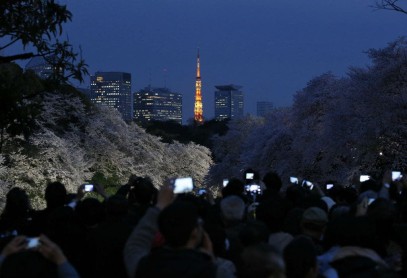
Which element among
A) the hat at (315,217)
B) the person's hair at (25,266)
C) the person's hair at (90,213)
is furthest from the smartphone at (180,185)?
the person's hair at (90,213)

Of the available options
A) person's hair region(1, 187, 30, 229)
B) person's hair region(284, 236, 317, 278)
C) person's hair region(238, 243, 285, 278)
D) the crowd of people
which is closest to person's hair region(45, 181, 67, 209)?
the crowd of people

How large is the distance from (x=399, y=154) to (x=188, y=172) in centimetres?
2565

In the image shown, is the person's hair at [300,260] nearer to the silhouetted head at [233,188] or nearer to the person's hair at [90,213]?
the person's hair at [90,213]

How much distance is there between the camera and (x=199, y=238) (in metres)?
4.27

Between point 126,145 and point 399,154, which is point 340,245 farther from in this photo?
point 126,145

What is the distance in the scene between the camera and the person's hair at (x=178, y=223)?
13.4ft

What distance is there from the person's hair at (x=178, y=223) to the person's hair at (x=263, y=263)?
0.42 m

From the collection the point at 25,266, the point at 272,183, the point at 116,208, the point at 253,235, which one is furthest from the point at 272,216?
the point at 25,266

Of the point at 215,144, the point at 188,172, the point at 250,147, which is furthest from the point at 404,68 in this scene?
the point at 215,144

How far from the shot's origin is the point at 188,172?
55.2 meters

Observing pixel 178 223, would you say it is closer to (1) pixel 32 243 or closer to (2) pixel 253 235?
(1) pixel 32 243

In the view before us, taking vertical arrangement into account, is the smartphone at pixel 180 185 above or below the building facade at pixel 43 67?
below

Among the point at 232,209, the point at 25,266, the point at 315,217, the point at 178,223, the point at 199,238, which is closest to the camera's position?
the point at 25,266

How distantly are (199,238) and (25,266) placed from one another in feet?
3.38
